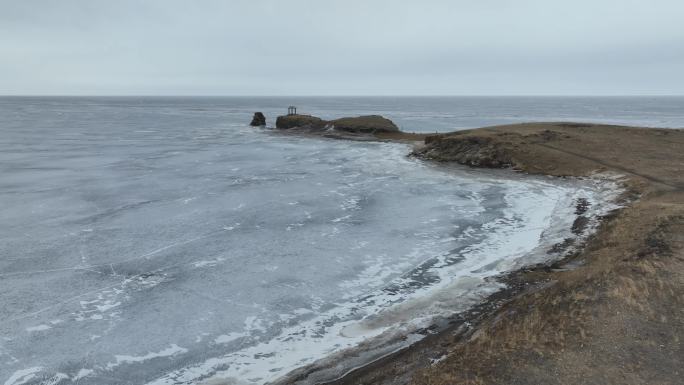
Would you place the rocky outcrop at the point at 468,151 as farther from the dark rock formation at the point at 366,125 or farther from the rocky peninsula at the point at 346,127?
the dark rock formation at the point at 366,125

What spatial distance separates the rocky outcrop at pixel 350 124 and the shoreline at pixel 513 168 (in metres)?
1.94

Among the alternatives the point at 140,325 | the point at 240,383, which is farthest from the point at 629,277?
the point at 140,325

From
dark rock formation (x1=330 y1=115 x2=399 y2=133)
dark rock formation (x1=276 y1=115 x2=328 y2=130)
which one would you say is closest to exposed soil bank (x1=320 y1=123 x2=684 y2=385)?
dark rock formation (x1=330 y1=115 x2=399 y2=133)

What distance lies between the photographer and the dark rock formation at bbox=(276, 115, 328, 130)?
6084cm

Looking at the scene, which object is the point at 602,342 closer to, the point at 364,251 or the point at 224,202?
the point at 364,251

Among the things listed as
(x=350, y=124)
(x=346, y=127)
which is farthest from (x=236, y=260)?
(x=350, y=124)

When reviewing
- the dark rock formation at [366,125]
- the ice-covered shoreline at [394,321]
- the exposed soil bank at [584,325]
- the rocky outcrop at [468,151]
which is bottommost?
the ice-covered shoreline at [394,321]

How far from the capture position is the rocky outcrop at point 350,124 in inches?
2151

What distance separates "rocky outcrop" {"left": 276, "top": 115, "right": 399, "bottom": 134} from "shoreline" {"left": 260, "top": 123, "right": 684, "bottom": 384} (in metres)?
1.94

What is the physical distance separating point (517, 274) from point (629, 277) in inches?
110

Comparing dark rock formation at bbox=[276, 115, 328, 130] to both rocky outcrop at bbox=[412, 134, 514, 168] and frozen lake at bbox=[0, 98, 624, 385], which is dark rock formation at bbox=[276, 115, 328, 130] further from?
frozen lake at bbox=[0, 98, 624, 385]

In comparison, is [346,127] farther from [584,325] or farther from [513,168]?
[584,325]

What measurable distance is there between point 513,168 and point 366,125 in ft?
86.9

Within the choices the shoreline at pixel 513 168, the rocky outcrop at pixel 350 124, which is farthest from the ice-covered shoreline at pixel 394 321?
the rocky outcrop at pixel 350 124
